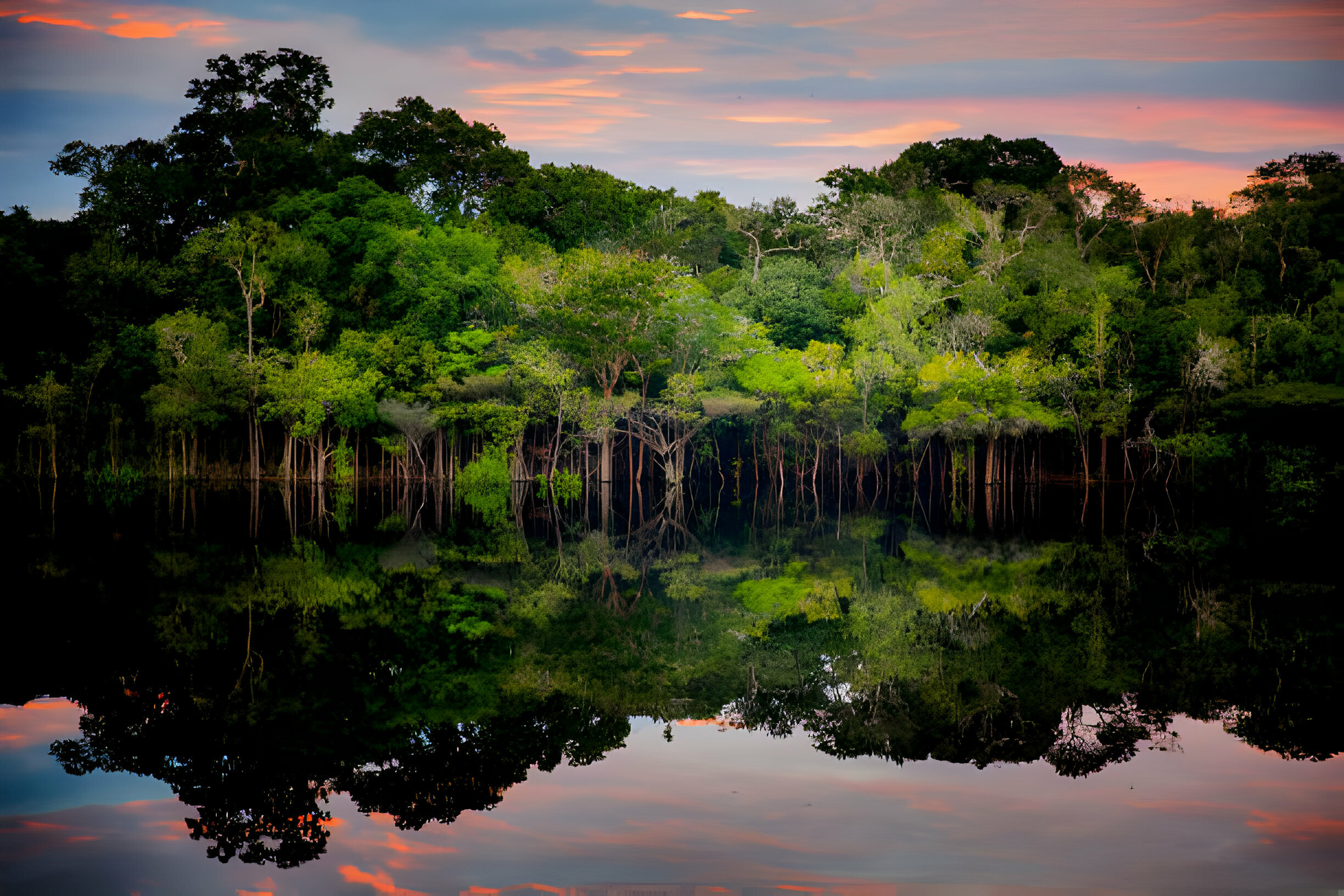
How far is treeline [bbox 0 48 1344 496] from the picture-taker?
44312 mm

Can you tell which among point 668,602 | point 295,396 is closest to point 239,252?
point 295,396

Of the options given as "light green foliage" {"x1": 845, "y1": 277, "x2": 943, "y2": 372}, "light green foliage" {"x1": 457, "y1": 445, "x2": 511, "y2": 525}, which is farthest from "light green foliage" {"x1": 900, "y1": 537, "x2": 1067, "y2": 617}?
"light green foliage" {"x1": 457, "y1": 445, "x2": 511, "y2": 525}

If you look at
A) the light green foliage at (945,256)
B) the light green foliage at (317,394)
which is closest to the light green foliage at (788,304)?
the light green foliage at (945,256)

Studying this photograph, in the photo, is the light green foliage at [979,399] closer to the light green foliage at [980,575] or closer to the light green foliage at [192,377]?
the light green foliage at [980,575]

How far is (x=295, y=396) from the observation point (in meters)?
44.8

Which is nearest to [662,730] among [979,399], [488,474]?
[979,399]

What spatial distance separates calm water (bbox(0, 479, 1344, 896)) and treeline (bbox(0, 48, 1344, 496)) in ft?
90.0

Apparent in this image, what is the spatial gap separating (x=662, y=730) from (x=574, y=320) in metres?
34.7

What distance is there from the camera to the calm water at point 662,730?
6121 millimetres

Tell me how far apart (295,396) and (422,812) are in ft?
135

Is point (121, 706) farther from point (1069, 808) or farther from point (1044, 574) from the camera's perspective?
point (1044, 574)

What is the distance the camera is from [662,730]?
891cm

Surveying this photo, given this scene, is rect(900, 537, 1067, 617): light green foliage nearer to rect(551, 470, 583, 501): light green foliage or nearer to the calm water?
the calm water

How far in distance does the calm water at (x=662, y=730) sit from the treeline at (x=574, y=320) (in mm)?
27438
